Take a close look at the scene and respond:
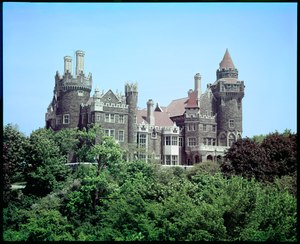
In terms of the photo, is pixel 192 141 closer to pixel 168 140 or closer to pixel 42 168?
pixel 168 140

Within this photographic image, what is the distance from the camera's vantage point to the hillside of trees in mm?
15406

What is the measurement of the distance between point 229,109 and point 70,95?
13252 millimetres

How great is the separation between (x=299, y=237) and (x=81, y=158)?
1040 inches

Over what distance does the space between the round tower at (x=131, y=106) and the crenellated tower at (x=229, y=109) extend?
26.7ft

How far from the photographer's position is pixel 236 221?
1570 centimetres

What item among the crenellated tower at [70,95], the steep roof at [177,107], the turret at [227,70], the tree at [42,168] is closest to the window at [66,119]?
the crenellated tower at [70,95]

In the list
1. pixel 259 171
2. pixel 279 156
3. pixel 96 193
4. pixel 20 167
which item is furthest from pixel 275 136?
pixel 20 167

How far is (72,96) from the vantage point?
35.3m

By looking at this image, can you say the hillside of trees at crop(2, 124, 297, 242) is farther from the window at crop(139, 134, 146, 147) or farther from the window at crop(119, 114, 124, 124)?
the window at crop(119, 114, 124, 124)

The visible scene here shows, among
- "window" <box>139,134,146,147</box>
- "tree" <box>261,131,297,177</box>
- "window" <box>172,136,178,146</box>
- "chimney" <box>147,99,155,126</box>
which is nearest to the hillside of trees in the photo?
"tree" <box>261,131,297,177</box>

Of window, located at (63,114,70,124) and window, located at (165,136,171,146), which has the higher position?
window, located at (63,114,70,124)

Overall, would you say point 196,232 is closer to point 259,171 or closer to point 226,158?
point 259,171

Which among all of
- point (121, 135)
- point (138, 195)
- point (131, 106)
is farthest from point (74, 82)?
point (138, 195)

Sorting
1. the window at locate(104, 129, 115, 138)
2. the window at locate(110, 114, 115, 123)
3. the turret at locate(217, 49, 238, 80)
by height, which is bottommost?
the window at locate(104, 129, 115, 138)
